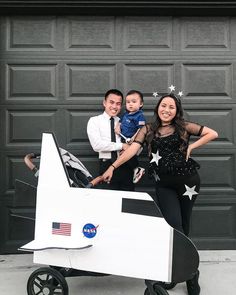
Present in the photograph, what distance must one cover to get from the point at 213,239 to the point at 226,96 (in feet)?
5.82

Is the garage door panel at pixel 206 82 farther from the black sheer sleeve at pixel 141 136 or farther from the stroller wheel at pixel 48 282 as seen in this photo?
the stroller wheel at pixel 48 282

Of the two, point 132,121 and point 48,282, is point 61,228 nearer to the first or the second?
point 48,282

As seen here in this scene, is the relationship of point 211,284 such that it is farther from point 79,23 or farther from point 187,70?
point 79,23

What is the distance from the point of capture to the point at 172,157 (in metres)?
3.75

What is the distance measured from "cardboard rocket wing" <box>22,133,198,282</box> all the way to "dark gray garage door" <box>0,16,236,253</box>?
1.63 metres

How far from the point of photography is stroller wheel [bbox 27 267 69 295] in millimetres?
3506

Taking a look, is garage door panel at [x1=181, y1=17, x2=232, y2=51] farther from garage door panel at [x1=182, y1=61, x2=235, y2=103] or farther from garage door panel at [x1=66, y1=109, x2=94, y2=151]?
garage door panel at [x1=66, y1=109, x2=94, y2=151]

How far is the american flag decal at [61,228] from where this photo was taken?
3.37m

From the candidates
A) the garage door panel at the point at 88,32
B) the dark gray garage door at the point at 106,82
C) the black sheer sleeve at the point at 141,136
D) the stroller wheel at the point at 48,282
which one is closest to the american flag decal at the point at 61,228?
the stroller wheel at the point at 48,282

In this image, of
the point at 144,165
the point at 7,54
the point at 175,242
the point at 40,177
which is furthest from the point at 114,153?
the point at 7,54

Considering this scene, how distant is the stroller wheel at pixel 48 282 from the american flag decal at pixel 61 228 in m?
0.38

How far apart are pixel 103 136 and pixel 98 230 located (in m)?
1.35
